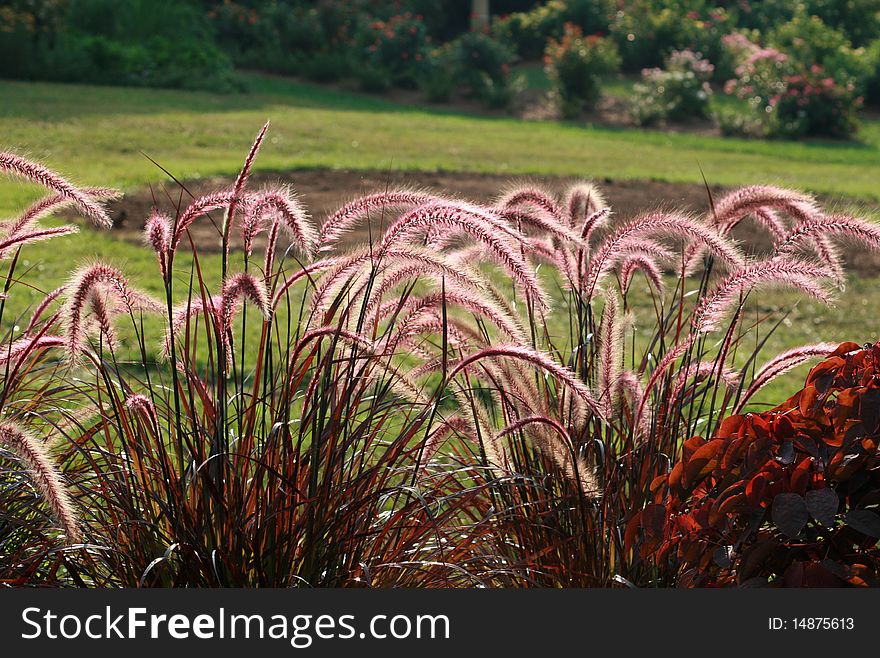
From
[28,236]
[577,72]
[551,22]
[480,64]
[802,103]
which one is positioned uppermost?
[551,22]

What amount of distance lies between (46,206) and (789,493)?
6.53ft

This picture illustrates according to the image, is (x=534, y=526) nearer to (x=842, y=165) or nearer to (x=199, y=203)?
(x=199, y=203)

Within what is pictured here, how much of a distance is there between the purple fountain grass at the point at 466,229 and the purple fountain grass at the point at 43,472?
867mm

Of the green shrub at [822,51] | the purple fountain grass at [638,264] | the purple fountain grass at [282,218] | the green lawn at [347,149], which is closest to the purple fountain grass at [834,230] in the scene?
the purple fountain grass at [638,264]

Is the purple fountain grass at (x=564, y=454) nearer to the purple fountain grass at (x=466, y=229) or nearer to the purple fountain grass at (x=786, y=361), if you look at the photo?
the purple fountain grass at (x=466, y=229)

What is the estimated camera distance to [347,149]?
14125 mm

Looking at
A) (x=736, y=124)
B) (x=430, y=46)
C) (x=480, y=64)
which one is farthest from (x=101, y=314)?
(x=430, y=46)

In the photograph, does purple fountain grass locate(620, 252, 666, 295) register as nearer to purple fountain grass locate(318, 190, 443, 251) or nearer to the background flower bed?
purple fountain grass locate(318, 190, 443, 251)

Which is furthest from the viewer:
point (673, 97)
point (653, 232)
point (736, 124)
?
point (673, 97)

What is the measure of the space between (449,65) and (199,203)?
2126cm

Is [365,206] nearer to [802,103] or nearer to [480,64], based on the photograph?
[802,103]

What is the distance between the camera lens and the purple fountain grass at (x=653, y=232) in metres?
2.76

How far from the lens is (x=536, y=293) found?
2627 millimetres

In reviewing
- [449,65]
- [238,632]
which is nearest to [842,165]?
[449,65]
